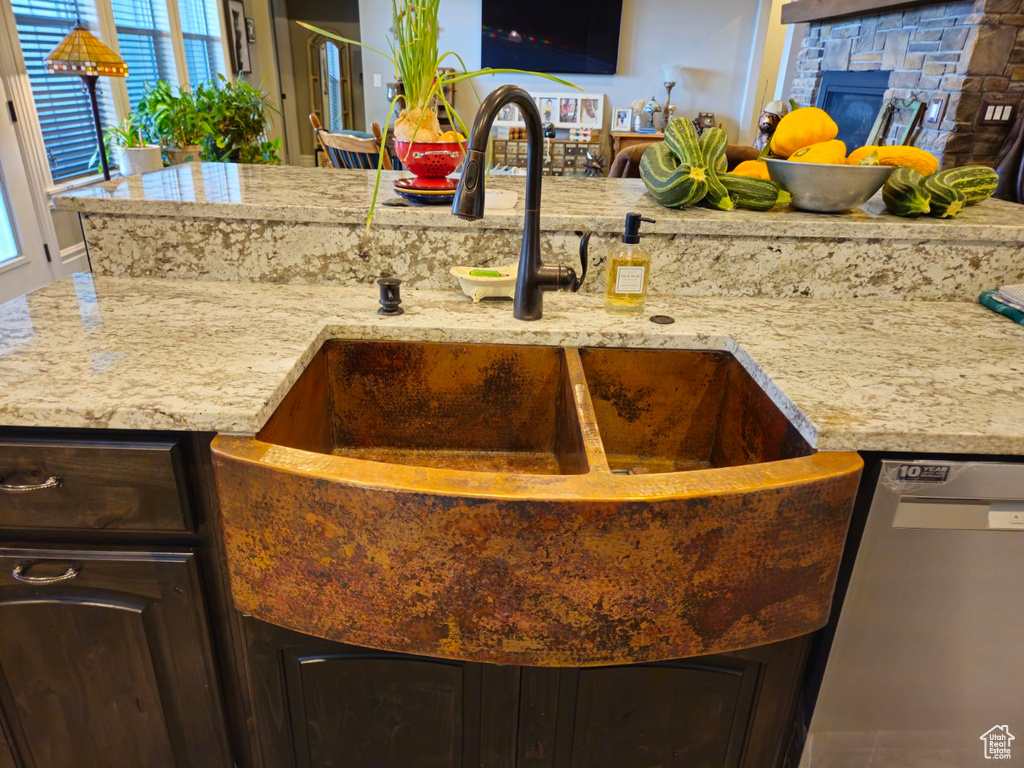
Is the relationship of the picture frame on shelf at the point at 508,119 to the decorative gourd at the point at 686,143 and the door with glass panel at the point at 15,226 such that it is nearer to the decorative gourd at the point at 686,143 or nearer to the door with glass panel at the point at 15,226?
the door with glass panel at the point at 15,226

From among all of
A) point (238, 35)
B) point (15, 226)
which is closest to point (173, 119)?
point (15, 226)

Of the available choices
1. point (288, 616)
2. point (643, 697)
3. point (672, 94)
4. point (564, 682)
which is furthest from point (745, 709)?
point (672, 94)

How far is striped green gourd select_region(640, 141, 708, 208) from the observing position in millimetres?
1264

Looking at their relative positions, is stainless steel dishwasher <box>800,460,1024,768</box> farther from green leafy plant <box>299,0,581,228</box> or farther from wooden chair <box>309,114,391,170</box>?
wooden chair <box>309,114,391,170</box>

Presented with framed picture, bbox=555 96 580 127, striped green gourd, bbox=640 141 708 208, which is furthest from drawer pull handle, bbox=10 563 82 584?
framed picture, bbox=555 96 580 127

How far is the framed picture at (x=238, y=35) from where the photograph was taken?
18.1ft

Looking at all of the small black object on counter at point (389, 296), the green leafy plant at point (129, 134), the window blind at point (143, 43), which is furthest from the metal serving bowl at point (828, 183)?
the window blind at point (143, 43)

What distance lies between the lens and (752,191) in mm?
1312

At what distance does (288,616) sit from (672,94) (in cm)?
644

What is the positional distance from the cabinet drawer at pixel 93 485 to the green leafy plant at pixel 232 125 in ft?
10.6

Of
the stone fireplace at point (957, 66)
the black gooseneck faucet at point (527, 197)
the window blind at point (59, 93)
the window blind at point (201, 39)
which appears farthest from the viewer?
the window blind at point (201, 39)

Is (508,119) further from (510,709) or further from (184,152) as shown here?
(510,709)

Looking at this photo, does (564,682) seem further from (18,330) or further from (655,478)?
(18,330)

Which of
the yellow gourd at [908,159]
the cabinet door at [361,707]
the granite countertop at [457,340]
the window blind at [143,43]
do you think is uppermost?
the window blind at [143,43]
